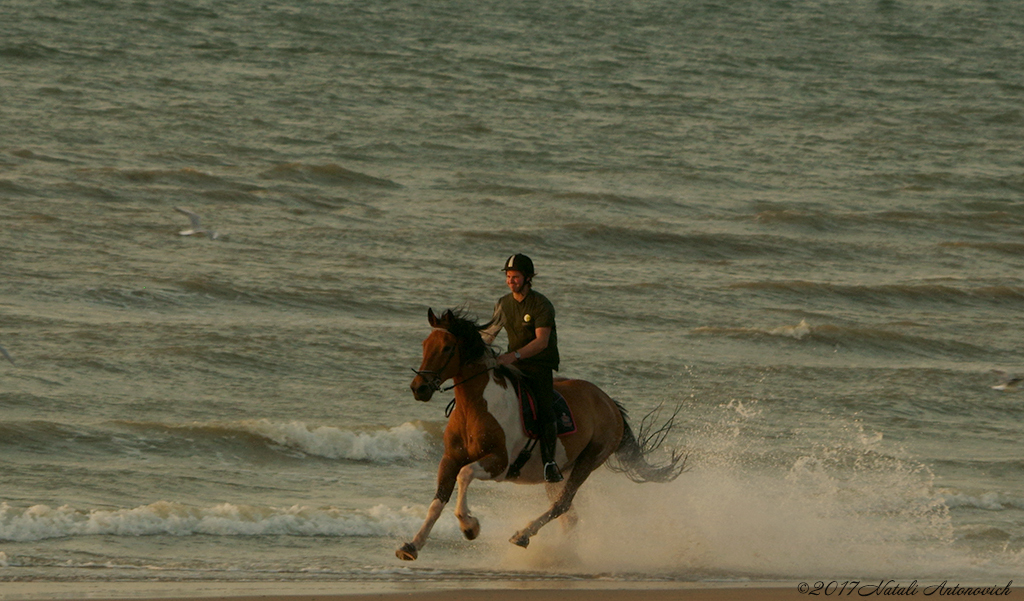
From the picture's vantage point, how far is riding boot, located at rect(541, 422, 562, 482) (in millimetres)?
10570

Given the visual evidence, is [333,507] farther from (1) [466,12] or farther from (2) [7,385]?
(1) [466,12]

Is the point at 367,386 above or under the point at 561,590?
under

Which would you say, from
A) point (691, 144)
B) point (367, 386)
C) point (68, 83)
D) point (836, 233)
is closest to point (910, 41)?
point (691, 144)

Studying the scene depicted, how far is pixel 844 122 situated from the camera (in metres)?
43.6

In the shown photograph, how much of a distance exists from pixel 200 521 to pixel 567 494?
3130 mm

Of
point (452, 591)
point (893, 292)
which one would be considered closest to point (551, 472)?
point (452, 591)

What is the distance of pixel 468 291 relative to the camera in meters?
21.8

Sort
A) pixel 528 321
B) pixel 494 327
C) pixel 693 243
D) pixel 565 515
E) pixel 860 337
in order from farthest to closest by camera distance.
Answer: pixel 693 243 → pixel 860 337 → pixel 565 515 → pixel 494 327 → pixel 528 321

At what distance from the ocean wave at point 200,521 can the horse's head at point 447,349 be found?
235 cm

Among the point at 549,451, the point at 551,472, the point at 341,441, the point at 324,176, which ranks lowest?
the point at 324,176

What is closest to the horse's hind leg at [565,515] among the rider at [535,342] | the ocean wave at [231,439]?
the rider at [535,342]

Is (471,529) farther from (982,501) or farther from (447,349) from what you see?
(982,501)

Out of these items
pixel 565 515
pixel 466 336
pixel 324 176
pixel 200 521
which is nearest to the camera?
pixel 466 336

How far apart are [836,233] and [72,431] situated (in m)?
19.9
